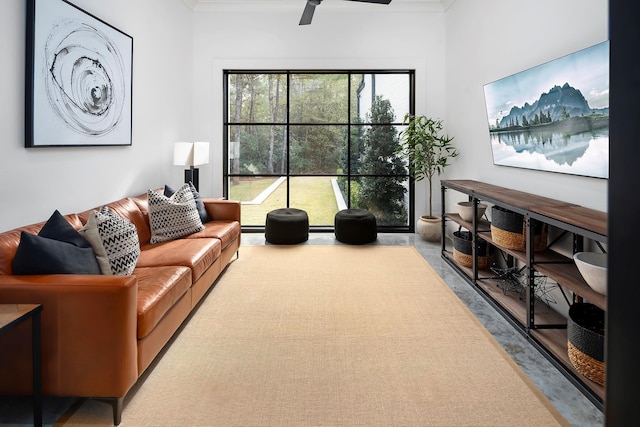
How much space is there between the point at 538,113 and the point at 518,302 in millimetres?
1470

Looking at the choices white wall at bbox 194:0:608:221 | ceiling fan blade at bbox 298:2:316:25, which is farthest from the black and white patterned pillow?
white wall at bbox 194:0:608:221

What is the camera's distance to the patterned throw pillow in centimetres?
258

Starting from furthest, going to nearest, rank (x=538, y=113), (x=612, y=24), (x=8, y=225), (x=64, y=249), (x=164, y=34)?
(x=164, y=34) < (x=538, y=113) < (x=8, y=225) < (x=64, y=249) < (x=612, y=24)

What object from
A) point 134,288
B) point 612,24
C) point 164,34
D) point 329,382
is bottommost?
point 329,382

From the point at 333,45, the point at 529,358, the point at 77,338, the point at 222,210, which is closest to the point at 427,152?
the point at 333,45

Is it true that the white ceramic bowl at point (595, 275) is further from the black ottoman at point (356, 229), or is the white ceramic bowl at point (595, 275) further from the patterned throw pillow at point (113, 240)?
the black ottoman at point (356, 229)

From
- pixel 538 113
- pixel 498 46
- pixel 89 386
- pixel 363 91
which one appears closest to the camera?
pixel 89 386

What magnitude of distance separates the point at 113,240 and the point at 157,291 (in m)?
0.46

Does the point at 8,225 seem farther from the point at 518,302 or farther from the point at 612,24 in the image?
the point at 518,302

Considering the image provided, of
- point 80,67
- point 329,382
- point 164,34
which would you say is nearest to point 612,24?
point 329,382

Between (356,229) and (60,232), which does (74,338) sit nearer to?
(60,232)

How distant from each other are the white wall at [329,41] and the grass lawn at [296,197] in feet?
5.21

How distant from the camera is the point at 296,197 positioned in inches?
262

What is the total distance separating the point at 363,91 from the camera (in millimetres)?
6461
